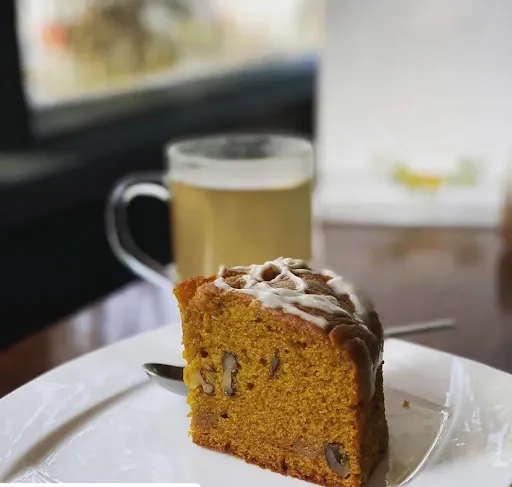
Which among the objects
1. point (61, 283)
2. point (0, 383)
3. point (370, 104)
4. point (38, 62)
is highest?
point (38, 62)

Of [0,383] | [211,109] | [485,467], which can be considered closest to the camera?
[485,467]

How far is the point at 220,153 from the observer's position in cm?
119

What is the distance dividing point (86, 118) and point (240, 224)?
114 cm

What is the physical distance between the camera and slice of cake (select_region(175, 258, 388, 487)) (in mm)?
716

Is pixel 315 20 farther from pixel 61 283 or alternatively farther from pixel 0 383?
pixel 0 383

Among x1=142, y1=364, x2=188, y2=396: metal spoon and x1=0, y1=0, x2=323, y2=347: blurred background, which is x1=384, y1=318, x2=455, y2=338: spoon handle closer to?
x1=142, y1=364, x2=188, y2=396: metal spoon

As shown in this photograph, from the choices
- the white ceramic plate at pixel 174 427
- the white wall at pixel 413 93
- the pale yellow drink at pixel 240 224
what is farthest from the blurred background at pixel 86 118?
the white ceramic plate at pixel 174 427

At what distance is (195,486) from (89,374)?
240mm

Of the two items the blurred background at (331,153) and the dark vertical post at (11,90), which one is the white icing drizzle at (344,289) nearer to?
the blurred background at (331,153)

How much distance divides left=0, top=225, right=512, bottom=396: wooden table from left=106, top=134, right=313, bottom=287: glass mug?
0.39 feet

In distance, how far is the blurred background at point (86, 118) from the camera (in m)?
1.80

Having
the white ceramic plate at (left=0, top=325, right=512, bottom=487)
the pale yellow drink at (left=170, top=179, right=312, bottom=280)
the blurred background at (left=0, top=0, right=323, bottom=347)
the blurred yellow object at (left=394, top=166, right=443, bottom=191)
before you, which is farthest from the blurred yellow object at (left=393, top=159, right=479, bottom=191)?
the white ceramic plate at (left=0, top=325, right=512, bottom=487)

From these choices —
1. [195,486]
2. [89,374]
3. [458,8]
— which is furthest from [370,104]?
[195,486]

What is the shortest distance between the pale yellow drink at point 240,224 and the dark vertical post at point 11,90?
2.72 feet
